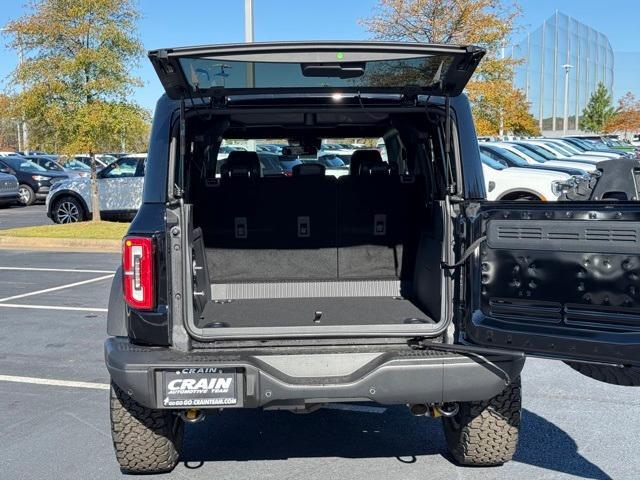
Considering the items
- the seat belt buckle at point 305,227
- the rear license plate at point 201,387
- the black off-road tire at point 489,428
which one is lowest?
the black off-road tire at point 489,428

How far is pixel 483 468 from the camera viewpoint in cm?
412

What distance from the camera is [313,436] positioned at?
4633 millimetres

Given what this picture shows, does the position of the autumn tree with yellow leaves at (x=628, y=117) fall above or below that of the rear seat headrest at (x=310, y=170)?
above

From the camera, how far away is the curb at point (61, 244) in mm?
13781

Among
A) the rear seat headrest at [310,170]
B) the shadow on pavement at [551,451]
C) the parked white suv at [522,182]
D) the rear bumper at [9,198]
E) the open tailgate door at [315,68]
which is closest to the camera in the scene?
the open tailgate door at [315,68]

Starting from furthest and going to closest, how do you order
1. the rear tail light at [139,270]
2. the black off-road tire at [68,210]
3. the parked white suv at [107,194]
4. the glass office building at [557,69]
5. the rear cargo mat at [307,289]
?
the glass office building at [557,69] → the black off-road tire at [68,210] → the parked white suv at [107,194] → the rear cargo mat at [307,289] → the rear tail light at [139,270]

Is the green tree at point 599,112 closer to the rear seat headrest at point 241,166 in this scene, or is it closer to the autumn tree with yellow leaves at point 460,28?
the autumn tree with yellow leaves at point 460,28

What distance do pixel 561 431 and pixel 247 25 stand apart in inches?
449

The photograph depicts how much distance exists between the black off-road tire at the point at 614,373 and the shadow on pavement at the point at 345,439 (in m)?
1.02

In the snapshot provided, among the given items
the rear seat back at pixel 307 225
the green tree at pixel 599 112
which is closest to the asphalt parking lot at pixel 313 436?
the rear seat back at pixel 307 225

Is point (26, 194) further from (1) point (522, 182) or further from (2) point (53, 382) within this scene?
(2) point (53, 382)

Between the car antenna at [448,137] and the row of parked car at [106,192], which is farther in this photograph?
the row of parked car at [106,192]

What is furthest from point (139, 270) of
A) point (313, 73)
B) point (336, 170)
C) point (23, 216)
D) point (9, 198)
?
point (9, 198)

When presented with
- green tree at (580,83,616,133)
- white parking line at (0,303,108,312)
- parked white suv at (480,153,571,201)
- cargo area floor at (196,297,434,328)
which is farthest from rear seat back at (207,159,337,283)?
green tree at (580,83,616,133)
